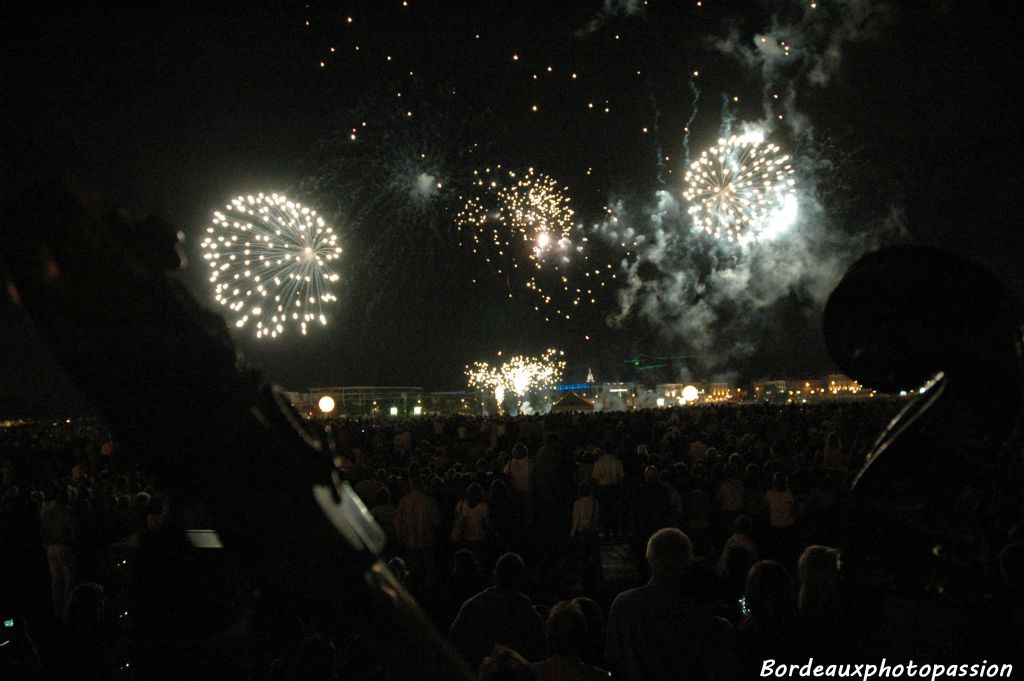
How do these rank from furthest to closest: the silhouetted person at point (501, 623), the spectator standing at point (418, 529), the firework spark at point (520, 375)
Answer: the firework spark at point (520, 375), the spectator standing at point (418, 529), the silhouetted person at point (501, 623)

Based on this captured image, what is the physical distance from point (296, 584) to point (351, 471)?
33.1ft

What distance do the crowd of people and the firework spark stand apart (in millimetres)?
47870

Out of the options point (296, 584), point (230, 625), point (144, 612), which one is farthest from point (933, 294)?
point (144, 612)

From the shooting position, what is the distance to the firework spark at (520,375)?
64.9 metres

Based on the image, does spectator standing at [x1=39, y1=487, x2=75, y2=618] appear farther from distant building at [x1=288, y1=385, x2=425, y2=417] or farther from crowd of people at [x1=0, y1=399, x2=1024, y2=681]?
distant building at [x1=288, y1=385, x2=425, y2=417]

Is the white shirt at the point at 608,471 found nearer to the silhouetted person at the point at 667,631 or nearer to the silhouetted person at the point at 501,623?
the silhouetted person at the point at 501,623

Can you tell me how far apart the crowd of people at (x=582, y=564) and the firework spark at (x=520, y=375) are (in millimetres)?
47870

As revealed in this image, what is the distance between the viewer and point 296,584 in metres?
1.17

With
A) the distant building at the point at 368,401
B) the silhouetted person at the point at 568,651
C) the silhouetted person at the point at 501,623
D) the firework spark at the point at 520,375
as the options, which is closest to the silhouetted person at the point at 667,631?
the silhouetted person at the point at 568,651

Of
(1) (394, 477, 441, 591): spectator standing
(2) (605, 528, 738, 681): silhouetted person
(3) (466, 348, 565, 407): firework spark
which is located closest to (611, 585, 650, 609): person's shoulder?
(2) (605, 528, 738, 681): silhouetted person

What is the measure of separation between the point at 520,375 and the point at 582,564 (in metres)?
56.4

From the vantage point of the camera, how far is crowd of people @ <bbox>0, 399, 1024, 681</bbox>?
318cm

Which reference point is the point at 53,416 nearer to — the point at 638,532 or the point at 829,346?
the point at 638,532

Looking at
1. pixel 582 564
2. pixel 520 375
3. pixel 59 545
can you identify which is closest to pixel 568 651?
pixel 582 564
